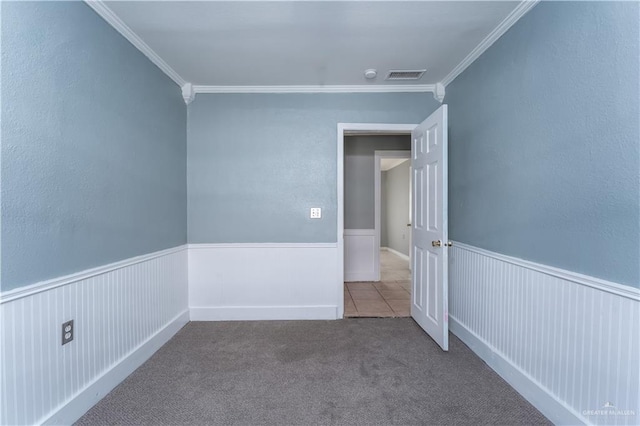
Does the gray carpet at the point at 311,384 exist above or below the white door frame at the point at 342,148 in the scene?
below

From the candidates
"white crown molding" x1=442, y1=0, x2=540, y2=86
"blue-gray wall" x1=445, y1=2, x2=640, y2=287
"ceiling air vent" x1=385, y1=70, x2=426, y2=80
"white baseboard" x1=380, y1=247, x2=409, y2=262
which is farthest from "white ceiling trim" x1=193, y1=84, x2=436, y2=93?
"white baseboard" x1=380, y1=247, x2=409, y2=262

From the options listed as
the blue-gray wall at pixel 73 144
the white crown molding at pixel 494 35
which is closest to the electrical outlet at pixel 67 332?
the blue-gray wall at pixel 73 144

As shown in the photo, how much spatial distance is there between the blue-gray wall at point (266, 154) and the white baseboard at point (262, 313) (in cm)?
72

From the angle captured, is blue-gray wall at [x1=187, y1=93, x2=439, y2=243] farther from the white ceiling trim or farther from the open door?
the open door

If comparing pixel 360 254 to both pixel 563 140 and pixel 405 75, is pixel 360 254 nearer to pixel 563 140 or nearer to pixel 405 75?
pixel 405 75

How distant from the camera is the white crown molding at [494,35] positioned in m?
1.67

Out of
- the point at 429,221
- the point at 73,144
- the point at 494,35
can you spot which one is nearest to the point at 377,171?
the point at 429,221

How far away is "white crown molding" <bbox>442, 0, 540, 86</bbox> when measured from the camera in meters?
1.67

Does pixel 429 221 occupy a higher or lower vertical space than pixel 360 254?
higher

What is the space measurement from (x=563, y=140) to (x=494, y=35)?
1020mm

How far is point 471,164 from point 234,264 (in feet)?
8.13

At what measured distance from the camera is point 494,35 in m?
1.97

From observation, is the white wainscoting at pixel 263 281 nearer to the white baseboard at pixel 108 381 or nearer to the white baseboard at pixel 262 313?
the white baseboard at pixel 262 313

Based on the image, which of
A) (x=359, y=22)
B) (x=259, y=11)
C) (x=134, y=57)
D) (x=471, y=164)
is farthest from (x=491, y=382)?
(x=134, y=57)
